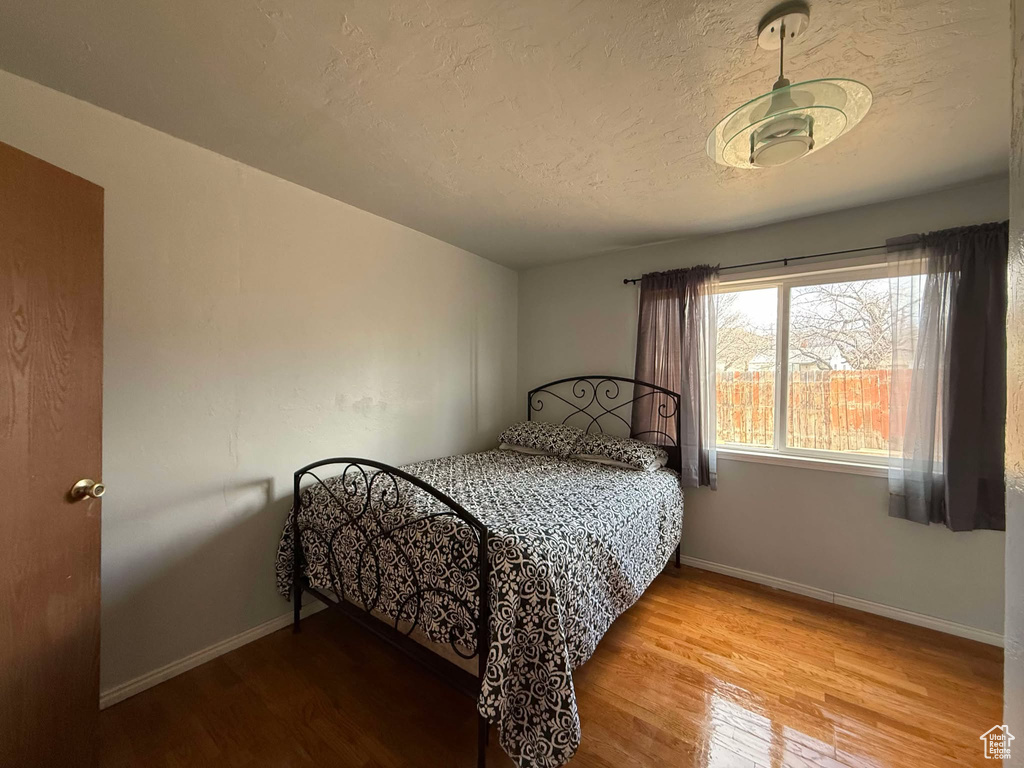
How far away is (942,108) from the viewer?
154cm

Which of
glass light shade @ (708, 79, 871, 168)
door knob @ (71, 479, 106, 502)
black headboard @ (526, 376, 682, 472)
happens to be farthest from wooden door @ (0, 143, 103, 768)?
black headboard @ (526, 376, 682, 472)

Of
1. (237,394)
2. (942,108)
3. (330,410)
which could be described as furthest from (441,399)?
(942,108)

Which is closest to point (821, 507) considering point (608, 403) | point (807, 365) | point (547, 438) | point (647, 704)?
point (807, 365)

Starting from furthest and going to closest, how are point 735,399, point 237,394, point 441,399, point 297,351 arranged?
1. point 441,399
2. point 735,399
3. point 297,351
4. point 237,394

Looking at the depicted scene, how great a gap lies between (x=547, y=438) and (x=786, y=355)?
176 cm

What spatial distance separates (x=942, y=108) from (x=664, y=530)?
2297 millimetres

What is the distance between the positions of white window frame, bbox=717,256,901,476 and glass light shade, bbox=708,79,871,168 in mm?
1532

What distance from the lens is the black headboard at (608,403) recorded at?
301 cm

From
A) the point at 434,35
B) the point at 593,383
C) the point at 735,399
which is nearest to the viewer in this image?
the point at 434,35

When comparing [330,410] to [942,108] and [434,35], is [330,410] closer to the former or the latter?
[434,35]

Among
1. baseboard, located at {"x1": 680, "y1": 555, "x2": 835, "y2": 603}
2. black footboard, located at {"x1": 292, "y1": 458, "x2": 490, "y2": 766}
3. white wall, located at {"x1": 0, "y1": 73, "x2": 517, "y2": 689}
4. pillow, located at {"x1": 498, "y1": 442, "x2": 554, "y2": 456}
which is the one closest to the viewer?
black footboard, located at {"x1": 292, "y1": 458, "x2": 490, "y2": 766}

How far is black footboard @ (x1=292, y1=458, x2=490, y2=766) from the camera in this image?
1.43 meters

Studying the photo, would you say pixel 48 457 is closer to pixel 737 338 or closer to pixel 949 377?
pixel 737 338

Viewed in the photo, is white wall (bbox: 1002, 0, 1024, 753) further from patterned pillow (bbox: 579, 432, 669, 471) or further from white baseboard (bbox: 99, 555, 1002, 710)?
white baseboard (bbox: 99, 555, 1002, 710)
